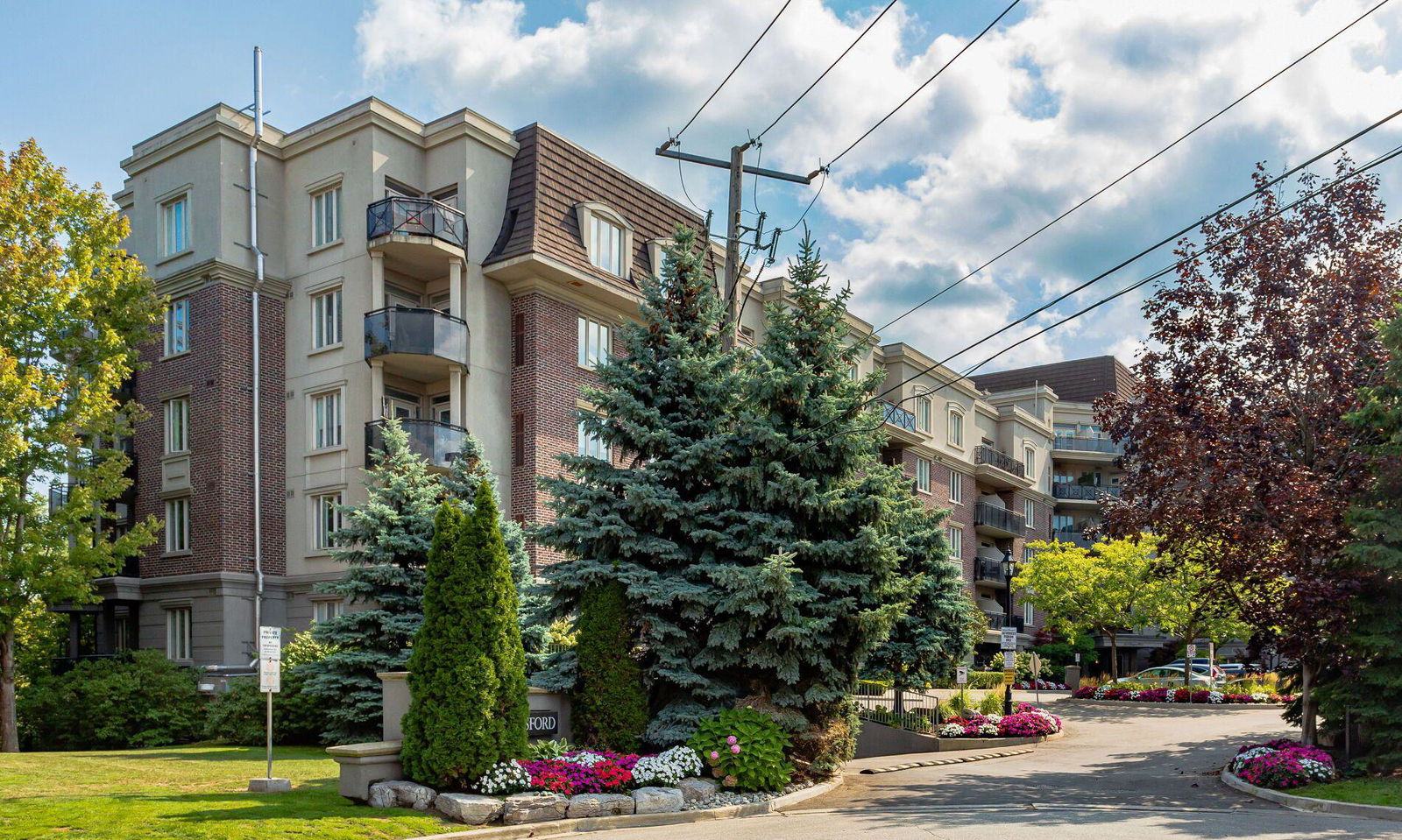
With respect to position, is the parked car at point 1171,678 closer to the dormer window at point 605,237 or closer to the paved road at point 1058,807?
the paved road at point 1058,807

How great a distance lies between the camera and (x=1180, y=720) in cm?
3431

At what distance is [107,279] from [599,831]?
1983 cm

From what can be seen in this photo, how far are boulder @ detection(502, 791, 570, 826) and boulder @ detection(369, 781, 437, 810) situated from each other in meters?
1.02

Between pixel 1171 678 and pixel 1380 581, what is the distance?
109 ft

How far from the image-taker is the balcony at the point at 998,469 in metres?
56.5

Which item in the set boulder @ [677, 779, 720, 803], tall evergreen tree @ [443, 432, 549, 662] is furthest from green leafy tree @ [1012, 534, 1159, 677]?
boulder @ [677, 779, 720, 803]

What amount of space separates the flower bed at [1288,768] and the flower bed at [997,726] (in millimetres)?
9473

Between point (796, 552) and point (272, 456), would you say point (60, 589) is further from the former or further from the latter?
point (796, 552)

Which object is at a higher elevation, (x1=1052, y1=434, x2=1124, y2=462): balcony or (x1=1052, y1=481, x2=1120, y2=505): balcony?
(x1=1052, y1=434, x2=1124, y2=462): balcony

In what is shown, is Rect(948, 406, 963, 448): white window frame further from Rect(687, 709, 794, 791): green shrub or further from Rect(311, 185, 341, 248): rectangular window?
Rect(687, 709, 794, 791): green shrub

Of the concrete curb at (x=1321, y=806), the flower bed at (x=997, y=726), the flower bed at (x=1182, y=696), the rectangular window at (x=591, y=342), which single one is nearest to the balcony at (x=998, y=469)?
the flower bed at (x=1182, y=696)

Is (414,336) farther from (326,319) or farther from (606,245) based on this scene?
(606,245)

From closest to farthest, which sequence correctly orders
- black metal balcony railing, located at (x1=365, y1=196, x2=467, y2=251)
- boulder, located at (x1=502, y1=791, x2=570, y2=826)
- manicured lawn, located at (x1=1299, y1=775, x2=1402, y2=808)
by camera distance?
1. boulder, located at (x1=502, y1=791, x2=570, y2=826)
2. manicured lawn, located at (x1=1299, y1=775, x2=1402, y2=808)
3. black metal balcony railing, located at (x1=365, y1=196, x2=467, y2=251)

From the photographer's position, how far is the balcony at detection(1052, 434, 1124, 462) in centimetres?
6775
